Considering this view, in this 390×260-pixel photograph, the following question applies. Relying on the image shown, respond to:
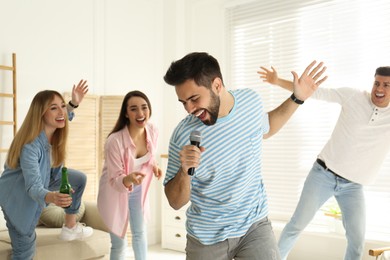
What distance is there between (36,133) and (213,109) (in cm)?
156

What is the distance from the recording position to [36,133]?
9.85ft

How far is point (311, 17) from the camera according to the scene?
448 cm

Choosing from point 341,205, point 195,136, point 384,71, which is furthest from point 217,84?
point 341,205

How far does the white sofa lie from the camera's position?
3.24 meters

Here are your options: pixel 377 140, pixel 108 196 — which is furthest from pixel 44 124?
pixel 377 140

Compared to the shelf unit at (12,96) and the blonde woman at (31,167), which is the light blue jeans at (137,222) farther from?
the shelf unit at (12,96)

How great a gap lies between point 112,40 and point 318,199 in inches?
119

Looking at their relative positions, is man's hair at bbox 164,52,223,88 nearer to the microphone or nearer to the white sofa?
the microphone

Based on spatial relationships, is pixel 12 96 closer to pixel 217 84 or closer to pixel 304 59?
pixel 217 84

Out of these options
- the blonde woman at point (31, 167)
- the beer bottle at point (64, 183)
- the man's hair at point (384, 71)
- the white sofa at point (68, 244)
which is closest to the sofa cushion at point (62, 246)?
the white sofa at point (68, 244)

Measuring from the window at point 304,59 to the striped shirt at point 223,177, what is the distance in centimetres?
235

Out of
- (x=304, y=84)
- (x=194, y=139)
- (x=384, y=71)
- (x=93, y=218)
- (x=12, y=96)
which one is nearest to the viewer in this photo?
(x=194, y=139)

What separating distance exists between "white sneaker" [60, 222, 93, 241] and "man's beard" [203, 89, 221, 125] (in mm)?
1923

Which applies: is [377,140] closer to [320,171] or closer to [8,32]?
[320,171]
